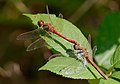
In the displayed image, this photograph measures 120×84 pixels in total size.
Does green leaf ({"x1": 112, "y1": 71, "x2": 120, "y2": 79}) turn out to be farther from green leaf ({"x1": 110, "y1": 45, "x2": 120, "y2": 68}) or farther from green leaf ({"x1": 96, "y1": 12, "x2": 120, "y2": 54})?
green leaf ({"x1": 96, "y1": 12, "x2": 120, "y2": 54})

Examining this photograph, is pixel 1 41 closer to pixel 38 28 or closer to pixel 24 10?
pixel 24 10

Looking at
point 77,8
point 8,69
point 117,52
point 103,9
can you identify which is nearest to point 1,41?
point 8,69

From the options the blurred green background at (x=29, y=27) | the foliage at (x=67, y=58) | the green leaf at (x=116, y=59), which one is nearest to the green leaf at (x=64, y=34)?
the foliage at (x=67, y=58)

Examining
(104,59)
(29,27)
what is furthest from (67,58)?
(29,27)

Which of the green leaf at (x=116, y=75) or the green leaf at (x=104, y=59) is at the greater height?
the green leaf at (x=116, y=75)

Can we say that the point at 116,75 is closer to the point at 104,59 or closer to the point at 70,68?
the point at 70,68

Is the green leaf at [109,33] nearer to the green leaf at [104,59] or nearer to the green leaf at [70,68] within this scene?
the green leaf at [104,59]
